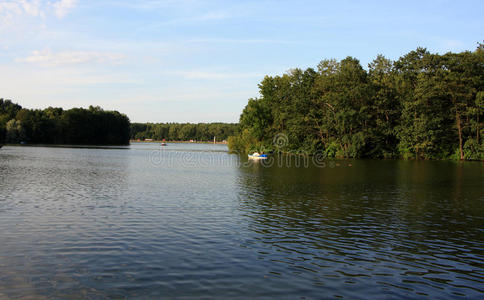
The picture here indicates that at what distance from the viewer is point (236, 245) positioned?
53.3ft

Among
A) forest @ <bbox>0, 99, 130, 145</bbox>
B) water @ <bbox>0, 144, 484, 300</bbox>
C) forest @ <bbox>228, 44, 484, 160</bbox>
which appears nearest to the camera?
water @ <bbox>0, 144, 484, 300</bbox>

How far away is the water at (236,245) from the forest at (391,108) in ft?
217

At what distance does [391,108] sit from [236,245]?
303ft

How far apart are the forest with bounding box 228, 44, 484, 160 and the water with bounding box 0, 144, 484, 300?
66.0m

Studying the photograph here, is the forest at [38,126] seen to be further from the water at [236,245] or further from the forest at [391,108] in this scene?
the water at [236,245]

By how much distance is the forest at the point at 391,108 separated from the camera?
88125mm

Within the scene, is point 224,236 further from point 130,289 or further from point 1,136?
point 1,136

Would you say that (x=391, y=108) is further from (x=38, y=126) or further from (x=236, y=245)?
(x=38, y=126)

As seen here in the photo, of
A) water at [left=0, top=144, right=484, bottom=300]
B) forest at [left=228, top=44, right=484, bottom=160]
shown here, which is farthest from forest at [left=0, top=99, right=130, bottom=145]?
water at [left=0, top=144, right=484, bottom=300]

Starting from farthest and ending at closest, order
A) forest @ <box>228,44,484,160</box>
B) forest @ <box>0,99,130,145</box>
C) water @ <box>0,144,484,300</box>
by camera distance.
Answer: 1. forest @ <box>0,99,130,145</box>
2. forest @ <box>228,44,484,160</box>
3. water @ <box>0,144,484,300</box>

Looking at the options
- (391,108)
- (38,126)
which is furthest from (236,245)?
(38,126)

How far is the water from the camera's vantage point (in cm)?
1158

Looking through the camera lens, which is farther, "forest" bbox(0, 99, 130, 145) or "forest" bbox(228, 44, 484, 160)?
"forest" bbox(0, 99, 130, 145)

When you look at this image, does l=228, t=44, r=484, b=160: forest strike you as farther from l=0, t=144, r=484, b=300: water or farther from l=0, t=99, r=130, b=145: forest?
l=0, t=99, r=130, b=145: forest
